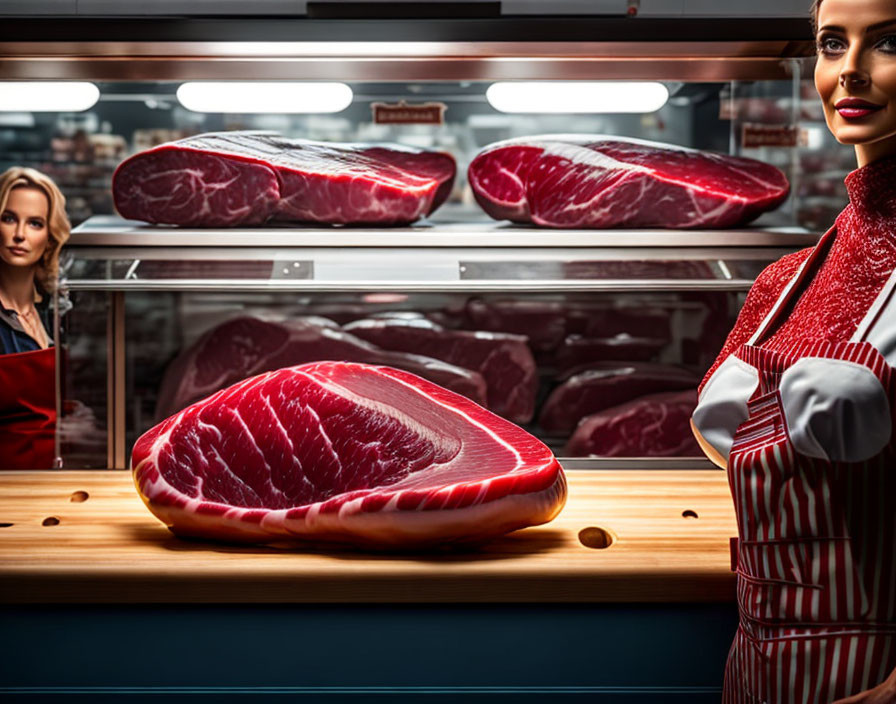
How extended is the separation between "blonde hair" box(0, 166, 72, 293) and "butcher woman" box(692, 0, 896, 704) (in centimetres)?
211

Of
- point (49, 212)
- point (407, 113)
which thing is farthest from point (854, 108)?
point (49, 212)

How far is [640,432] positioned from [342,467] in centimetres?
110

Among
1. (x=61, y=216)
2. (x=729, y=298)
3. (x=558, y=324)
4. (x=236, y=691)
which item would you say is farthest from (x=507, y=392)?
(x=61, y=216)

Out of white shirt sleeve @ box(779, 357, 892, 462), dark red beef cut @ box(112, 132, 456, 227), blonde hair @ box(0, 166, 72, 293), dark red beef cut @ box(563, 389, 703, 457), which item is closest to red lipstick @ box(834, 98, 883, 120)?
white shirt sleeve @ box(779, 357, 892, 462)

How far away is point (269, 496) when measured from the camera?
1805mm

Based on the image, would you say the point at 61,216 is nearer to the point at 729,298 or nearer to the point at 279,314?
the point at 279,314

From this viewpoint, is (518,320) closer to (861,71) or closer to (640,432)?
(640,432)

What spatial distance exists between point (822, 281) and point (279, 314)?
1.63 m

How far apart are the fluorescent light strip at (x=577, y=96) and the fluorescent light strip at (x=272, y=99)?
411 mm

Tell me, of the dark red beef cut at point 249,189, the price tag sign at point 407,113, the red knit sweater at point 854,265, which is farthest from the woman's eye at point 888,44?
the price tag sign at point 407,113

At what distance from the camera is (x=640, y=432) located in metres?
2.62

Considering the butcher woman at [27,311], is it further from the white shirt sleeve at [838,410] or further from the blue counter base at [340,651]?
the white shirt sleeve at [838,410]

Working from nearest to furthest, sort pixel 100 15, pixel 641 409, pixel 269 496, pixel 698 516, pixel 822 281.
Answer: pixel 822 281
pixel 269 496
pixel 698 516
pixel 100 15
pixel 641 409

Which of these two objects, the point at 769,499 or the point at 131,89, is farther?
the point at 131,89
